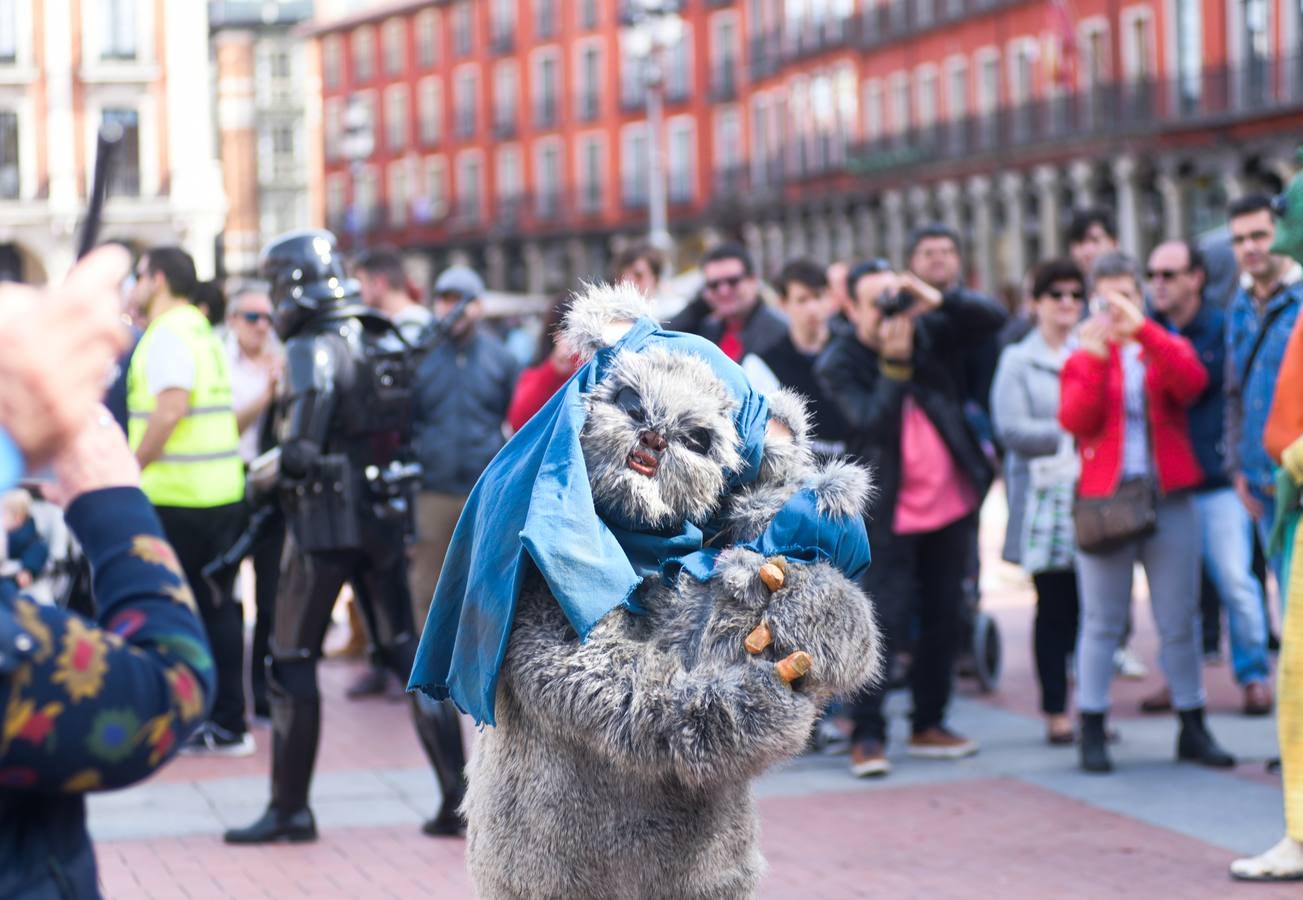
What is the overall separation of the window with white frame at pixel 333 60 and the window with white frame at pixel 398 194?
17.7 ft

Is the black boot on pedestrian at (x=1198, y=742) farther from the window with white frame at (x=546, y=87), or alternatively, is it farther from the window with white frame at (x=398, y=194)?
the window with white frame at (x=398, y=194)

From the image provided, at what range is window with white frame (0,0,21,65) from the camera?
48700 mm

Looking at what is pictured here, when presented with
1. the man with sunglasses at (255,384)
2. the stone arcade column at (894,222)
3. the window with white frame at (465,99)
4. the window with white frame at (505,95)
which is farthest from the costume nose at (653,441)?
the window with white frame at (465,99)

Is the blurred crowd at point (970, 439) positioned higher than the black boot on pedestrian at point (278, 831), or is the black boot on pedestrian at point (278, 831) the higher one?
the blurred crowd at point (970, 439)

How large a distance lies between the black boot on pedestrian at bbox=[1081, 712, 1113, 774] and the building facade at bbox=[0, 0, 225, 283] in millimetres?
43482

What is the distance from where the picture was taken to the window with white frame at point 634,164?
72.1 meters

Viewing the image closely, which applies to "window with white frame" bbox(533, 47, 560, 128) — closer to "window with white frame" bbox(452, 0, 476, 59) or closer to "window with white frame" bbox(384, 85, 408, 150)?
"window with white frame" bbox(452, 0, 476, 59)

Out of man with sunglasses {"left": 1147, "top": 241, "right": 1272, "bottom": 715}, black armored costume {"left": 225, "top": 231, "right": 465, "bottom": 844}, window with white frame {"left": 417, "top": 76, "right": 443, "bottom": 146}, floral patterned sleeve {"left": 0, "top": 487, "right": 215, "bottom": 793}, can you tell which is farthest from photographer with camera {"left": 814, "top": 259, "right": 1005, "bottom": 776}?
window with white frame {"left": 417, "top": 76, "right": 443, "bottom": 146}

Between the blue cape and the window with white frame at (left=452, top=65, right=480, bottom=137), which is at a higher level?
the window with white frame at (left=452, top=65, right=480, bottom=137)

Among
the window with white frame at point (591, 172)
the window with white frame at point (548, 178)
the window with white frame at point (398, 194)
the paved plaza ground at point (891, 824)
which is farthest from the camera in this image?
the window with white frame at point (398, 194)

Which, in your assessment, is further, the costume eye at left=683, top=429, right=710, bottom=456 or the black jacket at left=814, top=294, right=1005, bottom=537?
the black jacket at left=814, top=294, right=1005, bottom=537

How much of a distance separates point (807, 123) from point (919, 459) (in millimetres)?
53606

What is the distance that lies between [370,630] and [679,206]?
6404 centimetres

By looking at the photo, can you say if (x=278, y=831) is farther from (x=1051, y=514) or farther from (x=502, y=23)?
(x=502, y=23)
